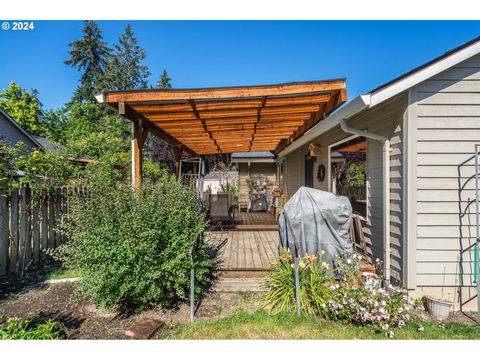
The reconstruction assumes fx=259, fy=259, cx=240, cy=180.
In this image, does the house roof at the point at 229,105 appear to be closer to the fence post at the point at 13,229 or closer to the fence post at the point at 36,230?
the fence post at the point at 13,229

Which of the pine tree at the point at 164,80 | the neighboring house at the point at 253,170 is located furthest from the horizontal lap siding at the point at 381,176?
the pine tree at the point at 164,80

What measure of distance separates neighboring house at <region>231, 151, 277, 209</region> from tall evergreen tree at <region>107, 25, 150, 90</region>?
23513mm

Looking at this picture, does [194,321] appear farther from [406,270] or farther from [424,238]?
[424,238]

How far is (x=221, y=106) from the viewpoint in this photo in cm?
431

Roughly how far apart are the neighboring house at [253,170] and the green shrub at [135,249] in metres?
8.61

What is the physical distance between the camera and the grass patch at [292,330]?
2.61 m

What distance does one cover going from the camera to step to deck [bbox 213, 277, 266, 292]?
3664mm

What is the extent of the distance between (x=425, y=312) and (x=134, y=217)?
3.83m

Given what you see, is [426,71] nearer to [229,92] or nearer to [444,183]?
[444,183]

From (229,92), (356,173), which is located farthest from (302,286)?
(356,173)

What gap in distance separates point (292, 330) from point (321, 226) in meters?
1.51

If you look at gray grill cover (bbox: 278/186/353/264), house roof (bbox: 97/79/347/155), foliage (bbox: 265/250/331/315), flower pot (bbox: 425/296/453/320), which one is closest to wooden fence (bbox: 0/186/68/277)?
house roof (bbox: 97/79/347/155)

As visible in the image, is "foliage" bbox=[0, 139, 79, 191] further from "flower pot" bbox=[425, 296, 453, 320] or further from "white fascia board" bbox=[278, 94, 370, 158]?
"flower pot" bbox=[425, 296, 453, 320]
